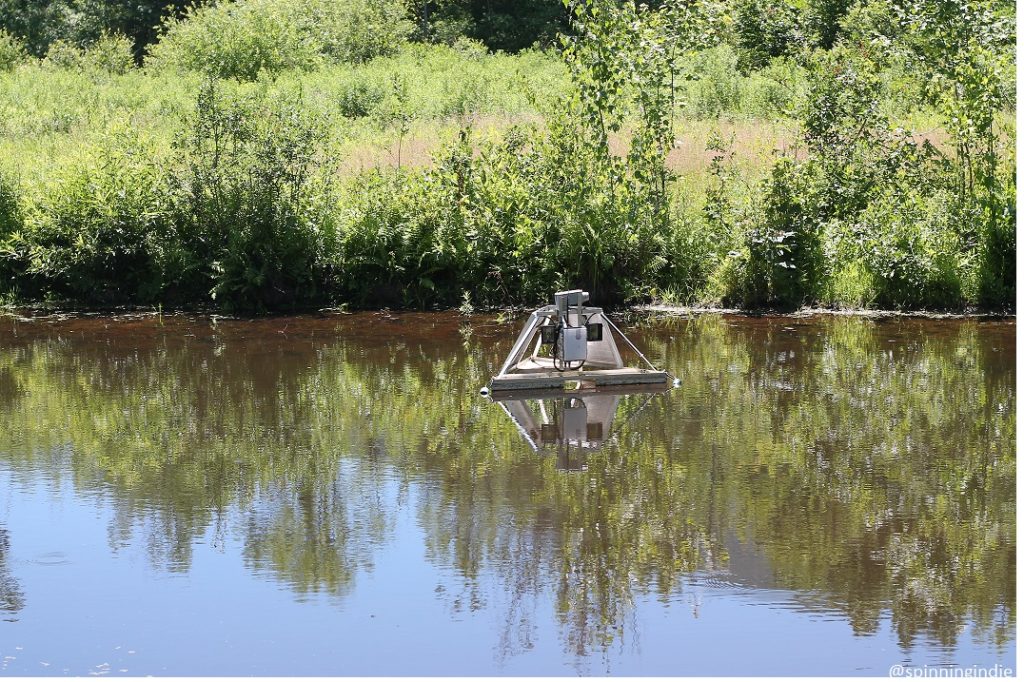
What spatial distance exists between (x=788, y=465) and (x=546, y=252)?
740cm

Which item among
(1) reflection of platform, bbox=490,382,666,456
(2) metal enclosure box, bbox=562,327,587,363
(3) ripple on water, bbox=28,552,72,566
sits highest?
(2) metal enclosure box, bbox=562,327,587,363

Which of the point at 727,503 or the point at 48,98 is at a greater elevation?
the point at 48,98

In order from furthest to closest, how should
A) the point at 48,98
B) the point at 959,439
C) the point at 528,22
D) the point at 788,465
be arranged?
the point at 528,22, the point at 48,98, the point at 959,439, the point at 788,465

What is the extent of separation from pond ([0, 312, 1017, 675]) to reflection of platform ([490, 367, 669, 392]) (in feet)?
0.98

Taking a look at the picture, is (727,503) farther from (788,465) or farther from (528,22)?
(528,22)

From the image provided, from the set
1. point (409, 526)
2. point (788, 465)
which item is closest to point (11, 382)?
point (409, 526)

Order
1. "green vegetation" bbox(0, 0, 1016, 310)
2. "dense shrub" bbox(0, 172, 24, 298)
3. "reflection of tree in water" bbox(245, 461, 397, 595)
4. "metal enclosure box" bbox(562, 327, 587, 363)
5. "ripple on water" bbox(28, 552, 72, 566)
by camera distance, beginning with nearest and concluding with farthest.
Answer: "reflection of tree in water" bbox(245, 461, 397, 595) < "ripple on water" bbox(28, 552, 72, 566) < "metal enclosure box" bbox(562, 327, 587, 363) < "green vegetation" bbox(0, 0, 1016, 310) < "dense shrub" bbox(0, 172, 24, 298)

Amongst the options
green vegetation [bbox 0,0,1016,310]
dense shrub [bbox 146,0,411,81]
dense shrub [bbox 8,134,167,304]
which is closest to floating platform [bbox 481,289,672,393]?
green vegetation [bbox 0,0,1016,310]

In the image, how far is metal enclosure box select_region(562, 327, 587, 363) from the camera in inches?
436

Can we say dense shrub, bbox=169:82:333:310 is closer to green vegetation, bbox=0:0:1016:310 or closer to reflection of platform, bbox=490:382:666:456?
green vegetation, bbox=0:0:1016:310

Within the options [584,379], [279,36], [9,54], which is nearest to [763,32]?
[279,36]

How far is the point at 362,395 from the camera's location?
1129 cm

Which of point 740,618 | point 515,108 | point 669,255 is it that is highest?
point 515,108

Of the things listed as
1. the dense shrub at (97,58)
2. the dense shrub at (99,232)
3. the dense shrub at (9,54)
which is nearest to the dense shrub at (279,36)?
the dense shrub at (97,58)
